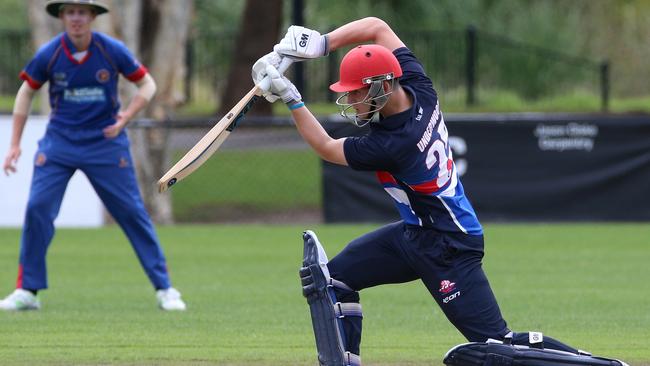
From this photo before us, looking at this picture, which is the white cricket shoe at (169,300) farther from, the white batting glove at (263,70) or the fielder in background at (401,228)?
the white batting glove at (263,70)

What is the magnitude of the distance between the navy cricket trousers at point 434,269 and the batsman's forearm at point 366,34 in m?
1.00

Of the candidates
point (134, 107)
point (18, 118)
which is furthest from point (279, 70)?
point (18, 118)

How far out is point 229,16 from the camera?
112 ft

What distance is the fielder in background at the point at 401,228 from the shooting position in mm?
6137

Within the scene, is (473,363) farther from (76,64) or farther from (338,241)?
(338,241)

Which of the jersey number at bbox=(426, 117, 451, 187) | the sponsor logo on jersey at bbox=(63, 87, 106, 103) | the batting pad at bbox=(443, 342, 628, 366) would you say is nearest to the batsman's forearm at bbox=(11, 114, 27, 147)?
the sponsor logo on jersey at bbox=(63, 87, 106, 103)

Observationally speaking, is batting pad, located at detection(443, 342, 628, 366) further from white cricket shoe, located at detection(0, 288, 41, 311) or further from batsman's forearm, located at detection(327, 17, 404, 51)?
white cricket shoe, located at detection(0, 288, 41, 311)

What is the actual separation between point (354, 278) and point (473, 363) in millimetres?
793

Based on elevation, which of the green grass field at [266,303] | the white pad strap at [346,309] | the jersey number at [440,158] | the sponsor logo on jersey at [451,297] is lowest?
the green grass field at [266,303]

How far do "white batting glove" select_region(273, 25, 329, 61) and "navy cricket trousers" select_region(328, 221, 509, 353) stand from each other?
3.29 ft

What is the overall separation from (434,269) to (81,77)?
4006 millimetres

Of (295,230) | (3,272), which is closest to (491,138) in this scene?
(295,230)

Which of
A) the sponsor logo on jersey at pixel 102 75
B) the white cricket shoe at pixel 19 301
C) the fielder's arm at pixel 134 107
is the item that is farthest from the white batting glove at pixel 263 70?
the white cricket shoe at pixel 19 301

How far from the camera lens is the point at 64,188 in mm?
9359
